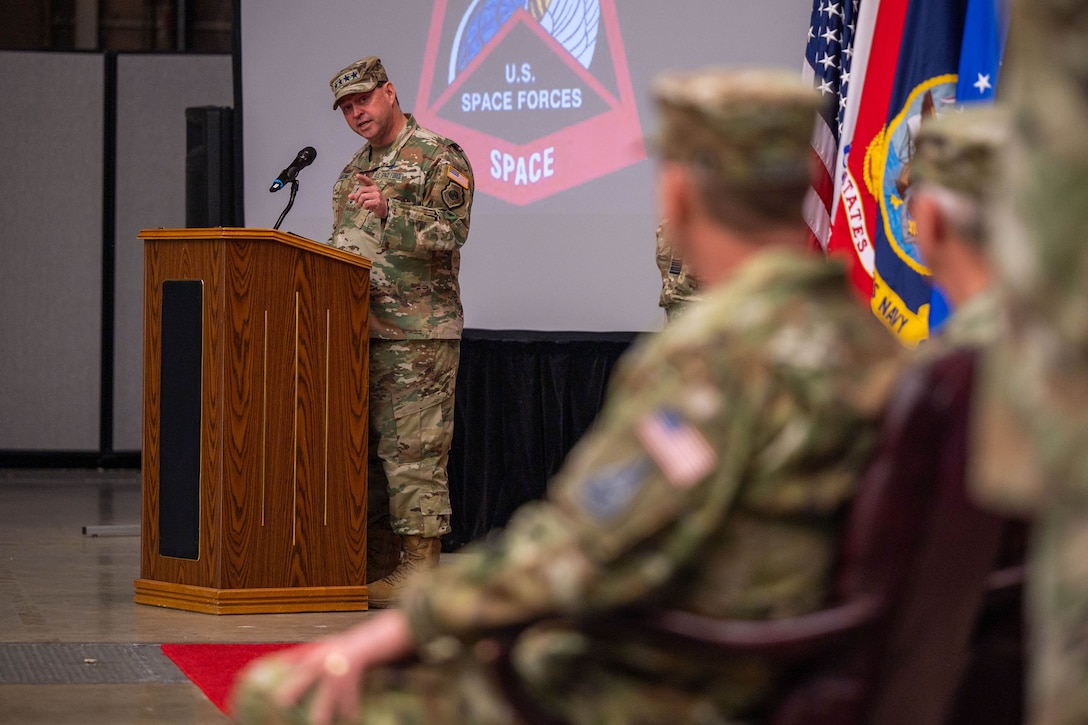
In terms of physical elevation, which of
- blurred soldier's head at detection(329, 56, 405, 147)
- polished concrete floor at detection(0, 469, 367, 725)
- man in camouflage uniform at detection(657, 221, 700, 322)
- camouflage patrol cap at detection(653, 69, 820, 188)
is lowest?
polished concrete floor at detection(0, 469, 367, 725)

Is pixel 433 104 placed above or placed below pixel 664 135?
above

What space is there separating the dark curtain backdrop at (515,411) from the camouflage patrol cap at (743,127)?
4224 millimetres

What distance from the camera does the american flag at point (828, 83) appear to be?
5035 mm

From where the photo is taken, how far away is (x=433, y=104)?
5754 mm

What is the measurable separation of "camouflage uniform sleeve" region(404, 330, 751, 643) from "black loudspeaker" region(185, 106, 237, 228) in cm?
454

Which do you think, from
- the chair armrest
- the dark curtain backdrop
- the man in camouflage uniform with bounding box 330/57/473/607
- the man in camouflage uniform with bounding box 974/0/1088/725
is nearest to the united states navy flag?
the dark curtain backdrop

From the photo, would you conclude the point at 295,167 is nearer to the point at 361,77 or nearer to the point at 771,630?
the point at 361,77

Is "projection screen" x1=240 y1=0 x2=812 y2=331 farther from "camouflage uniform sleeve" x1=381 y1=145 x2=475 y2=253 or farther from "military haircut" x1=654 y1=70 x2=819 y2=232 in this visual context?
"military haircut" x1=654 y1=70 x2=819 y2=232

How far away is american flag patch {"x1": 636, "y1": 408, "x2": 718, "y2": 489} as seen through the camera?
1060 mm

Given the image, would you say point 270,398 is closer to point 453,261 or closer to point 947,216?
point 453,261

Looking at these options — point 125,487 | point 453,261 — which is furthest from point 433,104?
point 125,487

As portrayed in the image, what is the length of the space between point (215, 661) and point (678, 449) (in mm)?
2412

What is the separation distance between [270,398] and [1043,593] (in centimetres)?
326

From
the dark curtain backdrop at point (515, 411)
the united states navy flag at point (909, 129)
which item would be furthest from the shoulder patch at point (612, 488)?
the dark curtain backdrop at point (515, 411)
